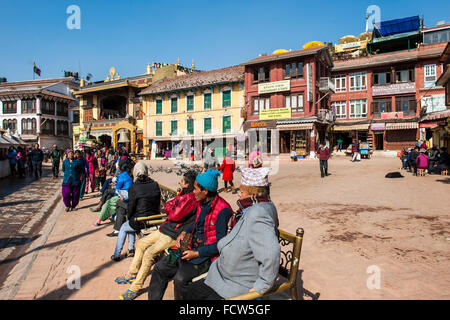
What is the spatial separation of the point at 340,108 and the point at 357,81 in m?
3.26

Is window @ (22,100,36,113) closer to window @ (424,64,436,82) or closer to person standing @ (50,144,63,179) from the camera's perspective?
person standing @ (50,144,63,179)

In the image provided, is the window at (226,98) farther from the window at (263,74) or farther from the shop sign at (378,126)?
the shop sign at (378,126)

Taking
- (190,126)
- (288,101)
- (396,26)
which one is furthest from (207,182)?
(396,26)

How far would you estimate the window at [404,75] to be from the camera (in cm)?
2956

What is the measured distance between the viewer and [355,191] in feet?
35.7

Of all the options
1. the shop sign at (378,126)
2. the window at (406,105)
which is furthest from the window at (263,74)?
the window at (406,105)

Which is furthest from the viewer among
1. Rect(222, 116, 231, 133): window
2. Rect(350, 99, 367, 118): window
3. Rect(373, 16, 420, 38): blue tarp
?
Rect(373, 16, 420, 38): blue tarp

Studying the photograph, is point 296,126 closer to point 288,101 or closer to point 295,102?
point 295,102

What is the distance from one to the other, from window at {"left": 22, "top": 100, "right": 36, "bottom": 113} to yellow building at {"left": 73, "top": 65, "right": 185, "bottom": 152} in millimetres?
8986

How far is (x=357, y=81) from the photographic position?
105 feet

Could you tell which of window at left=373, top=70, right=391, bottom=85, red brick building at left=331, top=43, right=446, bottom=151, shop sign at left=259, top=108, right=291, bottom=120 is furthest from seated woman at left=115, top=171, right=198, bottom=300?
window at left=373, top=70, right=391, bottom=85

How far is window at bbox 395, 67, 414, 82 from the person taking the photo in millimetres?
29562

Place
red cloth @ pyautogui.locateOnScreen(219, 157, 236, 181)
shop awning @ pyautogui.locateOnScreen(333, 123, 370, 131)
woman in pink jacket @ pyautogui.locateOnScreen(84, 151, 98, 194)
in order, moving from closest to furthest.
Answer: red cloth @ pyautogui.locateOnScreen(219, 157, 236, 181)
woman in pink jacket @ pyautogui.locateOnScreen(84, 151, 98, 194)
shop awning @ pyautogui.locateOnScreen(333, 123, 370, 131)

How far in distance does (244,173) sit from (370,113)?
32.3 meters
